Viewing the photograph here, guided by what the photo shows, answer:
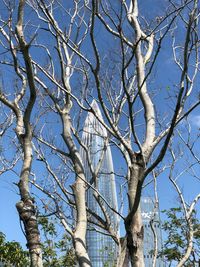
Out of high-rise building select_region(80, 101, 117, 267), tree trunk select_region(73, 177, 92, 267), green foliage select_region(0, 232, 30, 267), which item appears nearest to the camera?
tree trunk select_region(73, 177, 92, 267)

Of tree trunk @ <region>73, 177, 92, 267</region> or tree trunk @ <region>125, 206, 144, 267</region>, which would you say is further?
tree trunk @ <region>73, 177, 92, 267</region>

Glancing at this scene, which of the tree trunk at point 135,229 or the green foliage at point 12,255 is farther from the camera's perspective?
the green foliage at point 12,255

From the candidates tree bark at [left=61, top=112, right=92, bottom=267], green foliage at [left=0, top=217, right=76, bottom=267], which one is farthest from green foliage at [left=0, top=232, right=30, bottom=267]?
tree bark at [left=61, top=112, right=92, bottom=267]

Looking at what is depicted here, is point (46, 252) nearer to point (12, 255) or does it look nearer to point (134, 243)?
point (12, 255)

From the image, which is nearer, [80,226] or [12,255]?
[80,226]

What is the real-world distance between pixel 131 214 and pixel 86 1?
3363 millimetres

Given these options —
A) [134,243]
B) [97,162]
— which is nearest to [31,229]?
[134,243]

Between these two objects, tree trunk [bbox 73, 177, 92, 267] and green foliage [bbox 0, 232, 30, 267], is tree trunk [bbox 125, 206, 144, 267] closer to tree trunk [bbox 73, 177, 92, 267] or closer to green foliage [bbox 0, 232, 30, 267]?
tree trunk [bbox 73, 177, 92, 267]

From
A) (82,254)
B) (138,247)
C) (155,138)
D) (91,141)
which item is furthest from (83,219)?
(91,141)

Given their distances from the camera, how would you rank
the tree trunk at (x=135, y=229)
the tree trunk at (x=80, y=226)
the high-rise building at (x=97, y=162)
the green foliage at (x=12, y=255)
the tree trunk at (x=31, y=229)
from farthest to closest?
the green foliage at (x=12, y=255), the high-rise building at (x=97, y=162), the tree trunk at (x=80, y=226), the tree trunk at (x=135, y=229), the tree trunk at (x=31, y=229)

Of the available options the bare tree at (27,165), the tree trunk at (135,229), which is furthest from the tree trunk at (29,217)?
the tree trunk at (135,229)

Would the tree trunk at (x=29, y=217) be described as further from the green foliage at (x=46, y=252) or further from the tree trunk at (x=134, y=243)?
the green foliage at (x=46, y=252)

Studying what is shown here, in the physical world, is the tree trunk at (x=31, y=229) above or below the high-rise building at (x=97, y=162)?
below

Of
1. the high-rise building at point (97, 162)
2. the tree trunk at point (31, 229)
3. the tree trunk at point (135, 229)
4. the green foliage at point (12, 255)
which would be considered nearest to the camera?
the tree trunk at point (31, 229)
